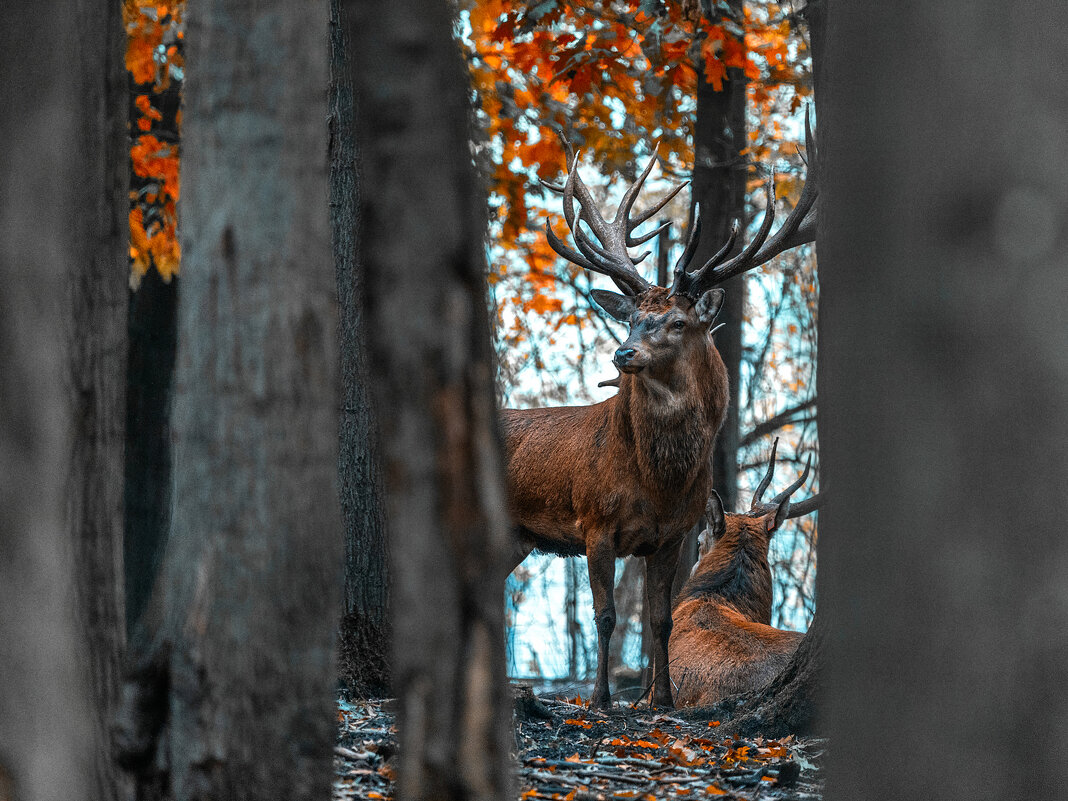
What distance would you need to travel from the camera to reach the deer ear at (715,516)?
26.6ft

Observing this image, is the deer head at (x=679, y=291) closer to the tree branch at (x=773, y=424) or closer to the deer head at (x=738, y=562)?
the deer head at (x=738, y=562)

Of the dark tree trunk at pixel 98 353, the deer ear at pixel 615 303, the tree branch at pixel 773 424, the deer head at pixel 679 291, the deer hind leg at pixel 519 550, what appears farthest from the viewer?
the tree branch at pixel 773 424

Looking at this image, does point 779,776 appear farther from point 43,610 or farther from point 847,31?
point 847,31

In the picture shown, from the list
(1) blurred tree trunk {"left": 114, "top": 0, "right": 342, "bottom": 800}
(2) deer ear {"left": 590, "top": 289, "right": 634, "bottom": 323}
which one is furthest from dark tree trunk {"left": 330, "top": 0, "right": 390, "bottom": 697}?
(1) blurred tree trunk {"left": 114, "top": 0, "right": 342, "bottom": 800}

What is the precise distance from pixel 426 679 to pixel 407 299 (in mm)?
739

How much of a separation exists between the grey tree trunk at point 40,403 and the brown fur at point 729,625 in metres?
4.38

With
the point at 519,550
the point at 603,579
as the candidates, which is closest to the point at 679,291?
the point at 603,579

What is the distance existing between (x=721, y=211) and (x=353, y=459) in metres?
5.76

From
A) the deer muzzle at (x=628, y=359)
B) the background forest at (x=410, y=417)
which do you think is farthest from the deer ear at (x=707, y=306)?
the background forest at (x=410, y=417)

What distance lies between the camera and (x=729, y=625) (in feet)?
23.9

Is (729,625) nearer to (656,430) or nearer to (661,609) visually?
(661,609)

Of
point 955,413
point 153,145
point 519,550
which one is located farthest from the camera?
point 153,145

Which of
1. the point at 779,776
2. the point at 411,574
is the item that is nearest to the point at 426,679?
the point at 411,574

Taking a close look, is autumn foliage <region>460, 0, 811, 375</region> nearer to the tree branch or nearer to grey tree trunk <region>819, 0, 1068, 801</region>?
the tree branch
